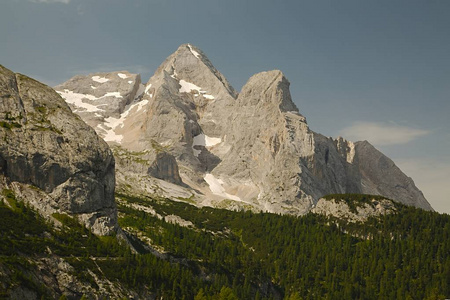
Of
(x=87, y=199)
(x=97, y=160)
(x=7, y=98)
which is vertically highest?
(x=7, y=98)

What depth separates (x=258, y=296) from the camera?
18000 cm

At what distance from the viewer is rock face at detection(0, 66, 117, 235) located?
15925 cm

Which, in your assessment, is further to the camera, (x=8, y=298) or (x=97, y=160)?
(x=97, y=160)

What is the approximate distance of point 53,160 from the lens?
166 m

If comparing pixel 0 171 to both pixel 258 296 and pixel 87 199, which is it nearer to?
pixel 87 199

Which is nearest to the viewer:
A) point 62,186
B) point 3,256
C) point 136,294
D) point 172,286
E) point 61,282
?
point 3,256

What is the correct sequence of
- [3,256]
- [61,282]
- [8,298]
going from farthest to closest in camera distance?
[61,282] < [3,256] < [8,298]

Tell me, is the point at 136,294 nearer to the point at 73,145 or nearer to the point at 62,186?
the point at 62,186

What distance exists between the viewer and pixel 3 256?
4564 inches

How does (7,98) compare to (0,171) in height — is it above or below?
above

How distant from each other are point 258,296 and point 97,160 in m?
66.0

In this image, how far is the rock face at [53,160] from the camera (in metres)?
159

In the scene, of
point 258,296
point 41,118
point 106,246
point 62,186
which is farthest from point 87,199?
point 258,296

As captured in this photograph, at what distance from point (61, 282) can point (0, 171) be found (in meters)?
46.1
